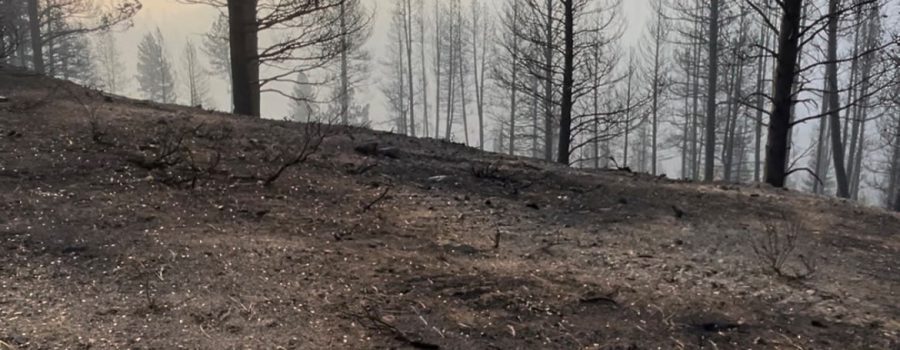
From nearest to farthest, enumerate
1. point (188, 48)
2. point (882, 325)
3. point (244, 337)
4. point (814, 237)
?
point (244, 337) → point (882, 325) → point (814, 237) → point (188, 48)

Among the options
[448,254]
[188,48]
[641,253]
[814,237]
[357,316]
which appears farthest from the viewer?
[188,48]

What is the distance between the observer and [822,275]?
3.43m

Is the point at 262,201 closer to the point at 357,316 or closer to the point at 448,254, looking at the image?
the point at 448,254

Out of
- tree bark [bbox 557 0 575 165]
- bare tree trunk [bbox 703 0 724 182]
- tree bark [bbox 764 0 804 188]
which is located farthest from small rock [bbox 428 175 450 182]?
bare tree trunk [bbox 703 0 724 182]

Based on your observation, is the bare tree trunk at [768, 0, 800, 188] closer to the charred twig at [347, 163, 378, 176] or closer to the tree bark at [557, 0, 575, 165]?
the tree bark at [557, 0, 575, 165]

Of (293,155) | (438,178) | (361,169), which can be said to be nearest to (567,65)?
(438,178)

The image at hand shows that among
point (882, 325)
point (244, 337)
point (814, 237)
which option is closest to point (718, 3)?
point (814, 237)

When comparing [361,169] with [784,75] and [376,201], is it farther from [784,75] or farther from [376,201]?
[784,75]

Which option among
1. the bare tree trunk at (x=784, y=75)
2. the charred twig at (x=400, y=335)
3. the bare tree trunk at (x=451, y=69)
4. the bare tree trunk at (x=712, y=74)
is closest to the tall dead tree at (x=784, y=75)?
the bare tree trunk at (x=784, y=75)

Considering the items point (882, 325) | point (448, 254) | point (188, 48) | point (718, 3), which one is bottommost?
point (882, 325)

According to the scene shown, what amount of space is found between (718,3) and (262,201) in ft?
67.7

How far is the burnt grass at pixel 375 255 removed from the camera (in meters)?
2.46

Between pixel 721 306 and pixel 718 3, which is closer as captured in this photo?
pixel 721 306

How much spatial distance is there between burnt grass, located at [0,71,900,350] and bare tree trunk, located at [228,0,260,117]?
2841mm
